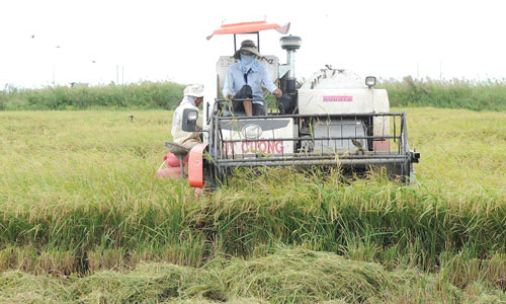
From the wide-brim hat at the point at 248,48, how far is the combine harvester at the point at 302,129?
140mm

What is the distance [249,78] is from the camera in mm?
5918

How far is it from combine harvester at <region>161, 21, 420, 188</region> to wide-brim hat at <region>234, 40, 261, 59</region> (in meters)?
0.14

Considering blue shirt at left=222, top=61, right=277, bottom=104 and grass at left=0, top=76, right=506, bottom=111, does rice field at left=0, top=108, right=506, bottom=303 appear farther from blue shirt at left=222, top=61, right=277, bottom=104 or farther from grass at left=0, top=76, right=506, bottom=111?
grass at left=0, top=76, right=506, bottom=111

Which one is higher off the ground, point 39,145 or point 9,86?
point 9,86

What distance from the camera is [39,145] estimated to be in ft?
30.0

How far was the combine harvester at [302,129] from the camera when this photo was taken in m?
4.34

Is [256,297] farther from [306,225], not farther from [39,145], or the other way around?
[39,145]

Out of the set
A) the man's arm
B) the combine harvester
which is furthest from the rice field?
the man's arm

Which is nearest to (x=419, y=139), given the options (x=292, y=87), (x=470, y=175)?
(x=292, y=87)

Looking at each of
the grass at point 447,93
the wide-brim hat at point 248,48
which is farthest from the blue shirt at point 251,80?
the grass at point 447,93

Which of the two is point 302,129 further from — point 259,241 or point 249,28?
point 259,241

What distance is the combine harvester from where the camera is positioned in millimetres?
4344

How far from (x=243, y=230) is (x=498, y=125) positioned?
7.82 meters

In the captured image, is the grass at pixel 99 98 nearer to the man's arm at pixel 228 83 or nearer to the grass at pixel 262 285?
the man's arm at pixel 228 83
